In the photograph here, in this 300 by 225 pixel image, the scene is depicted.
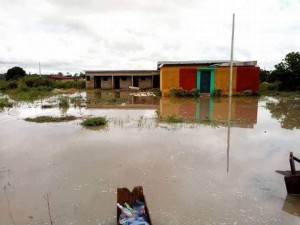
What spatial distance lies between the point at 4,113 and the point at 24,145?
27.2 feet

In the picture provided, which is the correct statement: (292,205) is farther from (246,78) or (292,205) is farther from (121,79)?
(121,79)

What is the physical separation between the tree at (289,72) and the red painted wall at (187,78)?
11.2 meters

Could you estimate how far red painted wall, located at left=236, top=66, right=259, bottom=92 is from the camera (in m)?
24.8

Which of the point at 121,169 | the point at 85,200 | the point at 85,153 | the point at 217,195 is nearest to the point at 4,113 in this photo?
the point at 85,153

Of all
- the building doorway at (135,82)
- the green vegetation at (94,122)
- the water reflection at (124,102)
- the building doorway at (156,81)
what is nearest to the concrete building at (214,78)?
the water reflection at (124,102)

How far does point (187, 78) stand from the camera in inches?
997

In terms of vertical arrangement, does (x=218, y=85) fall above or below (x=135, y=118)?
above

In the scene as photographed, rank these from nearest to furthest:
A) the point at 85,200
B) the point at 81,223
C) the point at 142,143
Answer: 1. the point at 81,223
2. the point at 85,200
3. the point at 142,143

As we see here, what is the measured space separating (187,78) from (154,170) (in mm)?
19118

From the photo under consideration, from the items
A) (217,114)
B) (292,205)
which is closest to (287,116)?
(217,114)

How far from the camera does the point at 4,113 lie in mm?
16422

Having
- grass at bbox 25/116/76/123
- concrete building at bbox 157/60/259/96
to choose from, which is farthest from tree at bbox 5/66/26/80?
grass at bbox 25/116/76/123

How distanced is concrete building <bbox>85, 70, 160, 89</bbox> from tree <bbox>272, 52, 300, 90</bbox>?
1350 centimetres

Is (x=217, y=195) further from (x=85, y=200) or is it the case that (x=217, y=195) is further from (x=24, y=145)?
(x=24, y=145)
